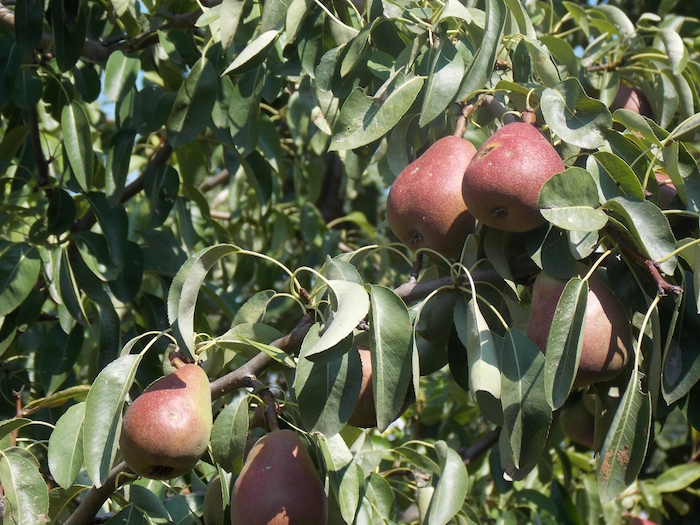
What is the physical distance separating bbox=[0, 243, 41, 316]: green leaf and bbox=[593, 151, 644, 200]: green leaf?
121cm

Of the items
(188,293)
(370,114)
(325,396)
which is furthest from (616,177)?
(188,293)

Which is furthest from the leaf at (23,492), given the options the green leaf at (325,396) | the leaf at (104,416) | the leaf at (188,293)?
the green leaf at (325,396)

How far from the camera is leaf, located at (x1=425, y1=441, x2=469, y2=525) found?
109 cm

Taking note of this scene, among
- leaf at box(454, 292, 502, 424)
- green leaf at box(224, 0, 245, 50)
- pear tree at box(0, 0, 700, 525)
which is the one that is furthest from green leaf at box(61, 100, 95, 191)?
leaf at box(454, 292, 502, 424)

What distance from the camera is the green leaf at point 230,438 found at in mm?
1107

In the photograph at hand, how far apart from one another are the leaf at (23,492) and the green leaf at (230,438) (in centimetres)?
26

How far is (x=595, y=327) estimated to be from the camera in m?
1.05

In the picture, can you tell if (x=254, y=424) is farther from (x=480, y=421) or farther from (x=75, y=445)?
(x=480, y=421)

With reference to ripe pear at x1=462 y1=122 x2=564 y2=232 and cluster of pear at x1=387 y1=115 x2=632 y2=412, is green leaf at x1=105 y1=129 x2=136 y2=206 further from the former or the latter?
ripe pear at x1=462 y1=122 x2=564 y2=232

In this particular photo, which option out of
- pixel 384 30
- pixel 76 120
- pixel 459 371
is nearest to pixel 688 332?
pixel 459 371

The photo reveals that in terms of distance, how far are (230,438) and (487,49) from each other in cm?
67

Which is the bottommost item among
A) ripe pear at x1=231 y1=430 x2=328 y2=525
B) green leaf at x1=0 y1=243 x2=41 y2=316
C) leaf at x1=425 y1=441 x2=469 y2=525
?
green leaf at x1=0 y1=243 x2=41 y2=316

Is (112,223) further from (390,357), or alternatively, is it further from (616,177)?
(616,177)

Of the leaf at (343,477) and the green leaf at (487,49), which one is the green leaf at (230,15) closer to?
the green leaf at (487,49)
